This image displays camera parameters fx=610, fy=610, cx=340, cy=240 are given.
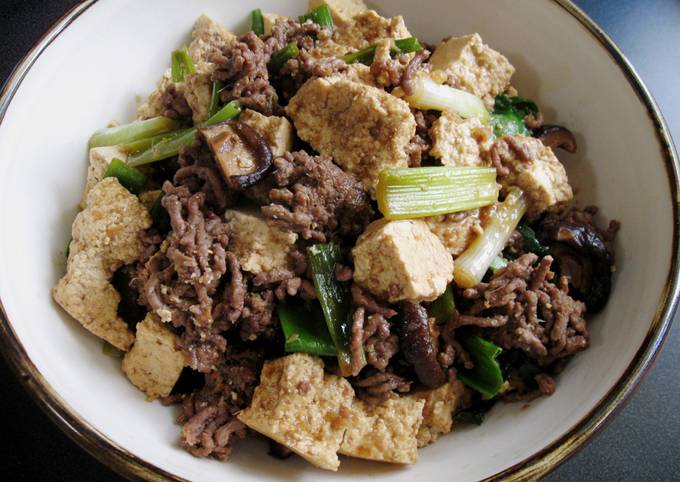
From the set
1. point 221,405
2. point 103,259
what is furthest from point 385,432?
point 103,259

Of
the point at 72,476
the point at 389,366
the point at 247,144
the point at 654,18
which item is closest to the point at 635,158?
the point at 389,366

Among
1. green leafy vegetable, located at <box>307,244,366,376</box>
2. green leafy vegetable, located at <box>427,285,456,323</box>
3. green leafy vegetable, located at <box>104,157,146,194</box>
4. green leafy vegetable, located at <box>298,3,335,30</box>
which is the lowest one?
green leafy vegetable, located at <box>104,157,146,194</box>

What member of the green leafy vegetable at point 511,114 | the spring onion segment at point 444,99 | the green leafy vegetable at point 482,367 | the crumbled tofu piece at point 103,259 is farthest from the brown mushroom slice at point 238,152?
the green leafy vegetable at point 511,114

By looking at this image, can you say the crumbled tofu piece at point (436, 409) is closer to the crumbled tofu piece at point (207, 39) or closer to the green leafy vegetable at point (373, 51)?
the green leafy vegetable at point (373, 51)

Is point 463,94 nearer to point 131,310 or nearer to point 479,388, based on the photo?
point 479,388

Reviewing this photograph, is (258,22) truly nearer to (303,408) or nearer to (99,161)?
(99,161)

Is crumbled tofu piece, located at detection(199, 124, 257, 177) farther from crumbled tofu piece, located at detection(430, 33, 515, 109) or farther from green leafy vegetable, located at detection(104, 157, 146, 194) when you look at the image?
crumbled tofu piece, located at detection(430, 33, 515, 109)

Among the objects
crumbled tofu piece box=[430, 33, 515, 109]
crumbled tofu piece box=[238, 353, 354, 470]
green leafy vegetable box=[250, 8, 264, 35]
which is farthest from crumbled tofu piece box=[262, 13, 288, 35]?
crumbled tofu piece box=[238, 353, 354, 470]
